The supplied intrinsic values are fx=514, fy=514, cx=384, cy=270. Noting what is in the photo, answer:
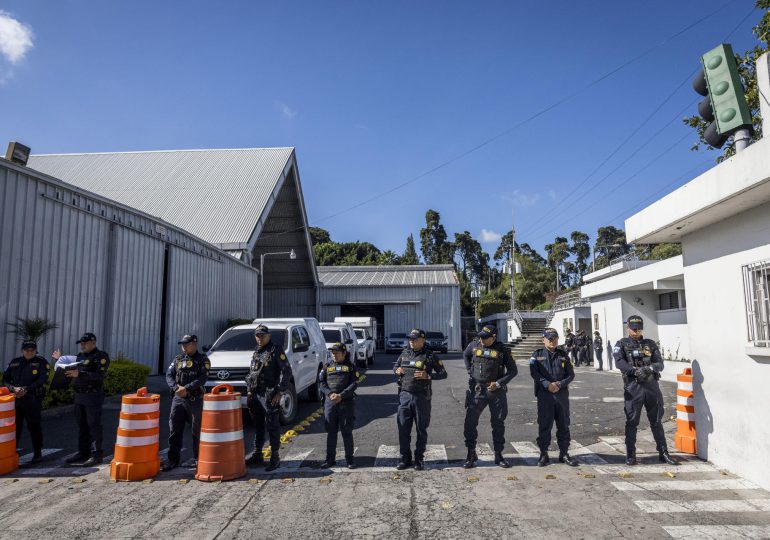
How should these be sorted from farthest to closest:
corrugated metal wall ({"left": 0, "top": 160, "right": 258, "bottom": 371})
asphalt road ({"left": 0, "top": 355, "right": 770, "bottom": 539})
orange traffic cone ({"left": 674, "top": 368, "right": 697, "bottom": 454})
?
1. corrugated metal wall ({"left": 0, "top": 160, "right": 258, "bottom": 371})
2. orange traffic cone ({"left": 674, "top": 368, "right": 697, "bottom": 454})
3. asphalt road ({"left": 0, "top": 355, "right": 770, "bottom": 539})

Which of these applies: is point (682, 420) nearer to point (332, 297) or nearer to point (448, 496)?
point (448, 496)

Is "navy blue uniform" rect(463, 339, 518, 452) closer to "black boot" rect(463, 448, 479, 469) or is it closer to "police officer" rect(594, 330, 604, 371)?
"black boot" rect(463, 448, 479, 469)

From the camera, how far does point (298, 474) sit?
6.50 m

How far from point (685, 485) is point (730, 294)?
2403 millimetres

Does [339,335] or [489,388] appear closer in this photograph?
[489,388]

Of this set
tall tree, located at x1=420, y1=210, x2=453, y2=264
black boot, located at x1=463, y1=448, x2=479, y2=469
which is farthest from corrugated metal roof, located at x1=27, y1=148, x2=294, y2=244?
tall tree, located at x1=420, y1=210, x2=453, y2=264

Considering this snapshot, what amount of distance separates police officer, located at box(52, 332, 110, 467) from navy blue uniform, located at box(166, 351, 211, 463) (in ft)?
3.11

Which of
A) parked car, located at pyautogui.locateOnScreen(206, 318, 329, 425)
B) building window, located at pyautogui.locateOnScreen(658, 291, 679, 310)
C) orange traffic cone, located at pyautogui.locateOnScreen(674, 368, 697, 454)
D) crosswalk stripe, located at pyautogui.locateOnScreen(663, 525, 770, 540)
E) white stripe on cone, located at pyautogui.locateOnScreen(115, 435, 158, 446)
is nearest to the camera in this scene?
crosswalk stripe, located at pyautogui.locateOnScreen(663, 525, 770, 540)

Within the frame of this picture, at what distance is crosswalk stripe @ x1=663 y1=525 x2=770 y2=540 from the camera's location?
4.48m

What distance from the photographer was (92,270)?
14.7m

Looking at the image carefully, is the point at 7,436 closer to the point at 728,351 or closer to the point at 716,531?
the point at 716,531

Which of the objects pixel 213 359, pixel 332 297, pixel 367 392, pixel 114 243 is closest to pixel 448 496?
pixel 213 359

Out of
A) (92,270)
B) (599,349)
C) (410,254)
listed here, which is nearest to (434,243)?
(410,254)

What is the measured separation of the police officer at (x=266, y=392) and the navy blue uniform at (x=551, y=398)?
3.41 metres
